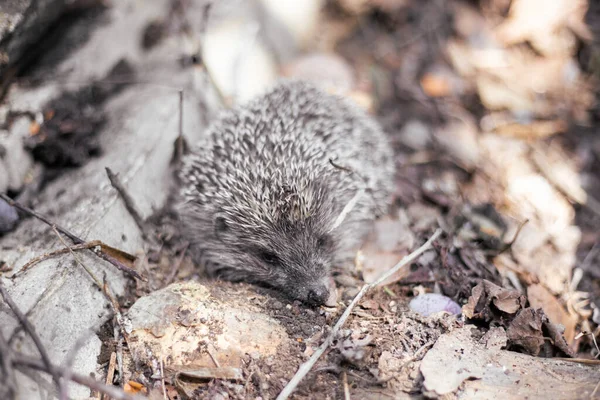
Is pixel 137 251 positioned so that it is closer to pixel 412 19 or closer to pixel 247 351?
pixel 247 351

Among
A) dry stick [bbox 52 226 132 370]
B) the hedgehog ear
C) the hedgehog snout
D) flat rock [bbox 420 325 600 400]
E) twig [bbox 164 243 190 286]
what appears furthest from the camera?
the hedgehog ear

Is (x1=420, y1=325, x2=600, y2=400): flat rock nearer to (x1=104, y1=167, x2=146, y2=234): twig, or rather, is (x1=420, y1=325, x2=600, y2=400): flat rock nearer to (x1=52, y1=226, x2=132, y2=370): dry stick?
(x1=52, y1=226, x2=132, y2=370): dry stick

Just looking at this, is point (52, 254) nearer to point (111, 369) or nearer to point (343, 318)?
point (111, 369)

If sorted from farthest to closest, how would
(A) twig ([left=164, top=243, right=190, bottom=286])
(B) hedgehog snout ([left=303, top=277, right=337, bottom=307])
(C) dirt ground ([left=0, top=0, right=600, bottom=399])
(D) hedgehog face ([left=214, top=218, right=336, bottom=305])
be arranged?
(A) twig ([left=164, top=243, right=190, bottom=286])
(D) hedgehog face ([left=214, top=218, right=336, bottom=305])
(B) hedgehog snout ([left=303, top=277, right=337, bottom=307])
(C) dirt ground ([left=0, top=0, right=600, bottom=399])

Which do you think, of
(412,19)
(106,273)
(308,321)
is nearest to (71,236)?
(106,273)

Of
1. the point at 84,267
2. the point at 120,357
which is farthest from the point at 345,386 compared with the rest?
the point at 84,267

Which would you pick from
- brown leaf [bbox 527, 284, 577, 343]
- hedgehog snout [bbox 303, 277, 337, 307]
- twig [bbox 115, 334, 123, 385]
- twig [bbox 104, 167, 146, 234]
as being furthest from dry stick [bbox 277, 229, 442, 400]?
twig [bbox 104, 167, 146, 234]

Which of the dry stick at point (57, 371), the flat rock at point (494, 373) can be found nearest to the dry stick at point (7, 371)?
the dry stick at point (57, 371)
